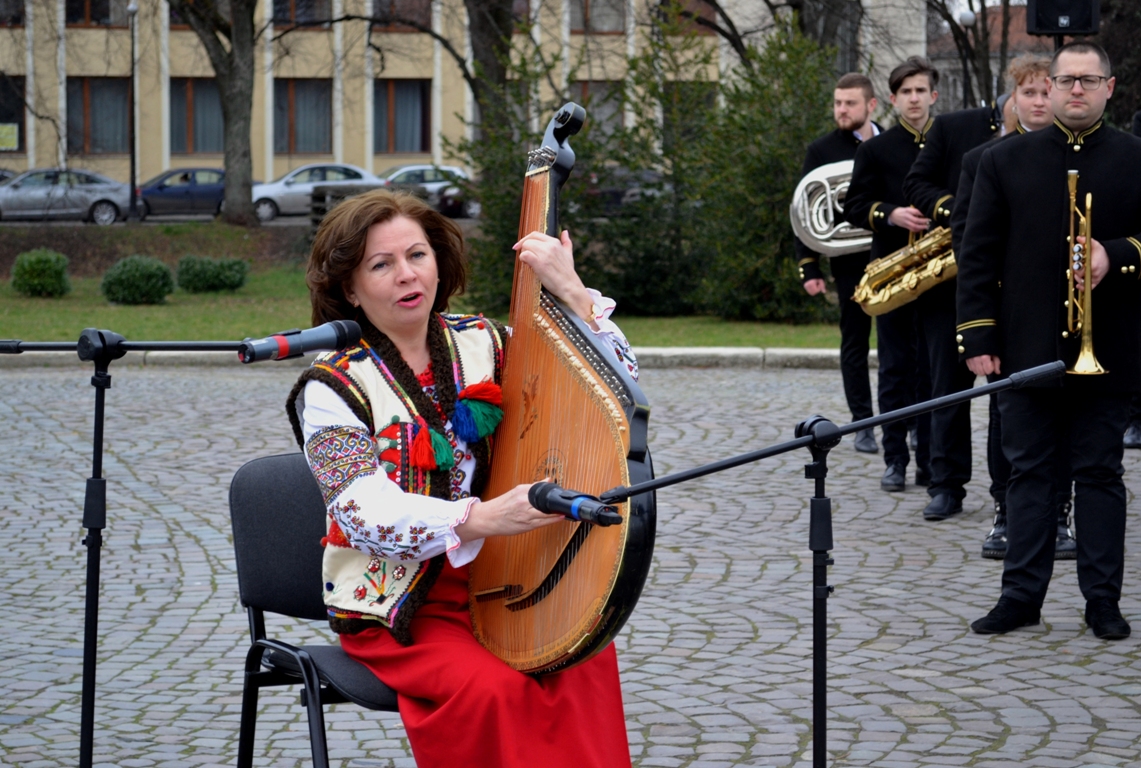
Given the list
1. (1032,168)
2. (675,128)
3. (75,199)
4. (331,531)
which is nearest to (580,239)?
(675,128)

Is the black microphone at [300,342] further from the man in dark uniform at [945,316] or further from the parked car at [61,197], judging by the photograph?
the parked car at [61,197]

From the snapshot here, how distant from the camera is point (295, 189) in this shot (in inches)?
1603

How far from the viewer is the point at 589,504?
248 centimetres

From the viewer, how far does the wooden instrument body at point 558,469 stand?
8.59 feet

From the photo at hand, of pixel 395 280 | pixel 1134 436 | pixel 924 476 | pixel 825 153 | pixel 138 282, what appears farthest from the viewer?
pixel 138 282

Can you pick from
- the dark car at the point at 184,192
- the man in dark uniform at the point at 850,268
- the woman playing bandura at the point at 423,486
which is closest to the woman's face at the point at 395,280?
the woman playing bandura at the point at 423,486

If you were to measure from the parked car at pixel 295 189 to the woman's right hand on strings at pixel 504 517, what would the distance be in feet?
122

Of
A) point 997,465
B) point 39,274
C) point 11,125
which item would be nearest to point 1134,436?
point 997,465

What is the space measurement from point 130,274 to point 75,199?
17760 millimetres

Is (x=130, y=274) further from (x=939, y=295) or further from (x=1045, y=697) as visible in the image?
(x=1045, y=697)

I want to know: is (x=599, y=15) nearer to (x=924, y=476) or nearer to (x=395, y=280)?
(x=924, y=476)

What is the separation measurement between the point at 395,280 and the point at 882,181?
580 centimetres

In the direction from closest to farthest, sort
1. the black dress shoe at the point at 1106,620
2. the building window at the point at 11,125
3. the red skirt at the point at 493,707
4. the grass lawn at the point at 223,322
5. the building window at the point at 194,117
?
the red skirt at the point at 493,707
the black dress shoe at the point at 1106,620
the grass lawn at the point at 223,322
the building window at the point at 11,125
the building window at the point at 194,117

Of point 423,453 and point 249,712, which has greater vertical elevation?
point 423,453
